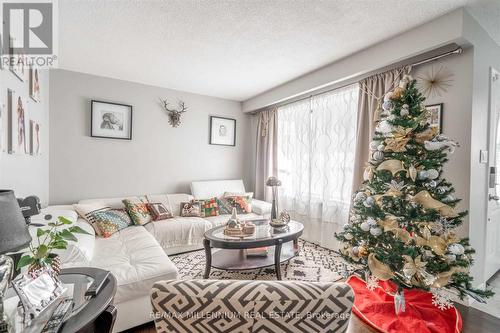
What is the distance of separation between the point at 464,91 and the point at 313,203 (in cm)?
220

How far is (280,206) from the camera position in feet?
13.8

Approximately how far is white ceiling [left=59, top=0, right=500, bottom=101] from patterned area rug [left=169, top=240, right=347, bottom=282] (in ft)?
7.56

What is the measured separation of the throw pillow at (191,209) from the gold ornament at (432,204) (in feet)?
9.18

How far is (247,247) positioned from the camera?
2307 millimetres

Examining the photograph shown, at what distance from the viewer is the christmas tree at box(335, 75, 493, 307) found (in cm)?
162

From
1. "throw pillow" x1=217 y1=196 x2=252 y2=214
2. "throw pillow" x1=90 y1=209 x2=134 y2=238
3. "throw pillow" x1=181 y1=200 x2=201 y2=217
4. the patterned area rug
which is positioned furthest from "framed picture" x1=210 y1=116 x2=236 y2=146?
the patterned area rug

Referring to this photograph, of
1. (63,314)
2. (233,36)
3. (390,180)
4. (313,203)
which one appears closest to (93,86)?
(233,36)

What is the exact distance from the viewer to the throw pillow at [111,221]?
2.69m

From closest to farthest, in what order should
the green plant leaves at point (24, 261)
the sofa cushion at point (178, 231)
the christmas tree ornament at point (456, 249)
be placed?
the green plant leaves at point (24, 261)
the christmas tree ornament at point (456, 249)
the sofa cushion at point (178, 231)

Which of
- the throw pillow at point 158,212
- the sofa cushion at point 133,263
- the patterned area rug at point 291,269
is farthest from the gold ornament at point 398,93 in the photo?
the throw pillow at point 158,212

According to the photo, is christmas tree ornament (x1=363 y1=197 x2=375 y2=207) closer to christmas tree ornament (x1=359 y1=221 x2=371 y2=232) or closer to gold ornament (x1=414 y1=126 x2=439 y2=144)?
christmas tree ornament (x1=359 y1=221 x2=371 y2=232)

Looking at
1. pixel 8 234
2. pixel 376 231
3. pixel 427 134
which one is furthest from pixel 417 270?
pixel 8 234

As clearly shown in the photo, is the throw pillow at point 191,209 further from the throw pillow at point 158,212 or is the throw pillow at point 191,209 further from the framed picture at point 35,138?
the framed picture at point 35,138

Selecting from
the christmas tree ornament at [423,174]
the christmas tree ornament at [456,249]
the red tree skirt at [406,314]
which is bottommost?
the red tree skirt at [406,314]
